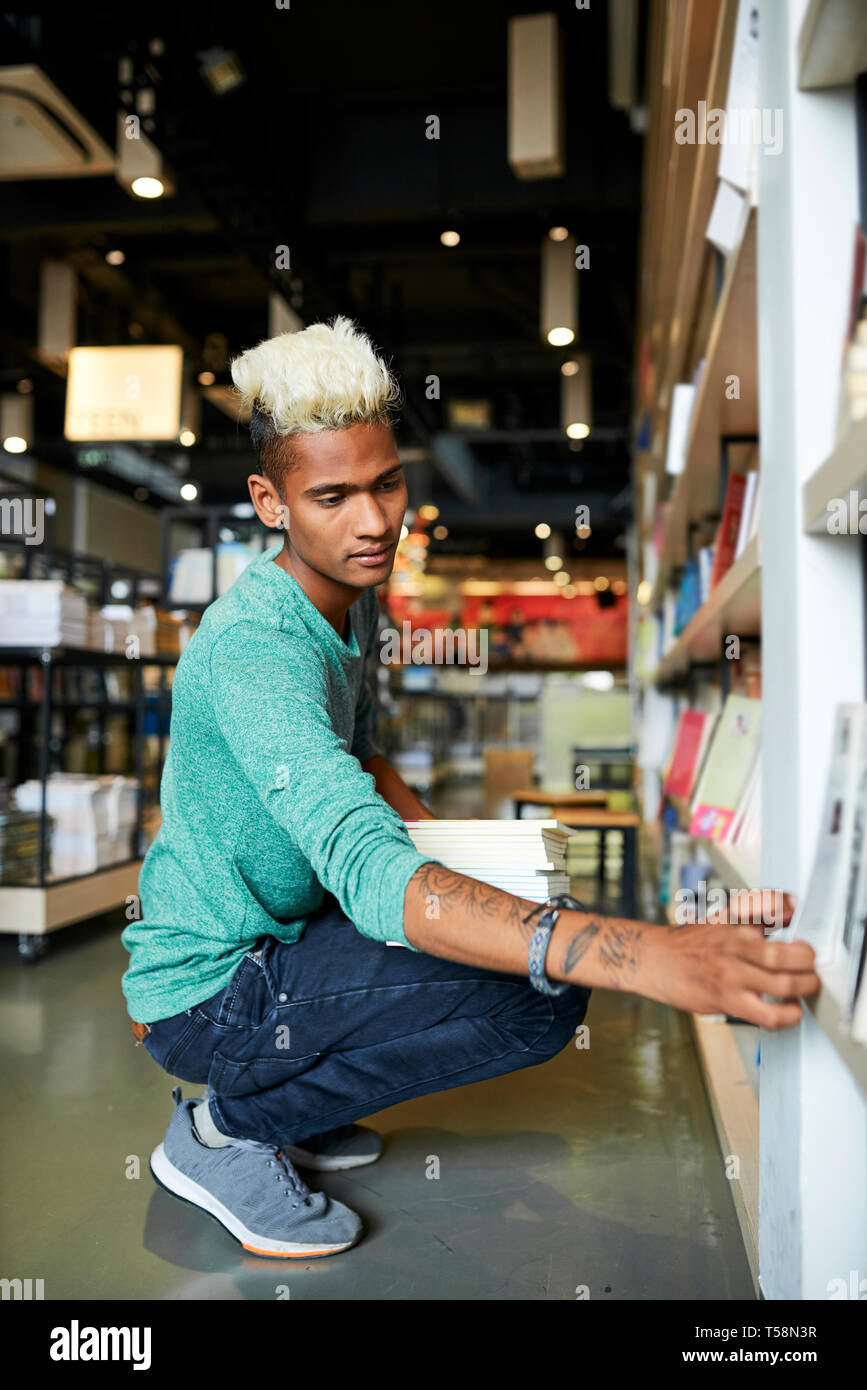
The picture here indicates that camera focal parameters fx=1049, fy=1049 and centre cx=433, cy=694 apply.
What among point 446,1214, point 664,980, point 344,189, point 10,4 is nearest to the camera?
point 664,980

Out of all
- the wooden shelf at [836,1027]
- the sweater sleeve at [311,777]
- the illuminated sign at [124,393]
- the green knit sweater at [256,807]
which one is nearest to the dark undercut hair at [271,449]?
the green knit sweater at [256,807]

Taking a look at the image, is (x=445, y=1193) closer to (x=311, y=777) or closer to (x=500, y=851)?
(x=500, y=851)

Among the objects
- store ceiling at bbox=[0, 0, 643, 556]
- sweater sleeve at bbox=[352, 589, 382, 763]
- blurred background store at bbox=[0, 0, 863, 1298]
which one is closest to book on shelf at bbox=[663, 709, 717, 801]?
blurred background store at bbox=[0, 0, 863, 1298]

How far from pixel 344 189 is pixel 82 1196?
6384mm

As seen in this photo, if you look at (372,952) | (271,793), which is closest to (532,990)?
(372,952)

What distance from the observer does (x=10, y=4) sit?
189 inches

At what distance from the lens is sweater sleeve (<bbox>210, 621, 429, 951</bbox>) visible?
1103mm

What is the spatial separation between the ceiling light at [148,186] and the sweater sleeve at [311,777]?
487 centimetres

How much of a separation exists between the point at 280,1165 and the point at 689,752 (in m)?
2.33

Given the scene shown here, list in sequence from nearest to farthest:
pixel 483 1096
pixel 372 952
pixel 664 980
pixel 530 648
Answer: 1. pixel 664 980
2. pixel 372 952
3. pixel 483 1096
4. pixel 530 648

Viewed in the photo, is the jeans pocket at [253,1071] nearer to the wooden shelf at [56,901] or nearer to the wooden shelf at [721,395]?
the wooden shelf at [721,395]

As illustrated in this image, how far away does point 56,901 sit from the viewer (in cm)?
373
